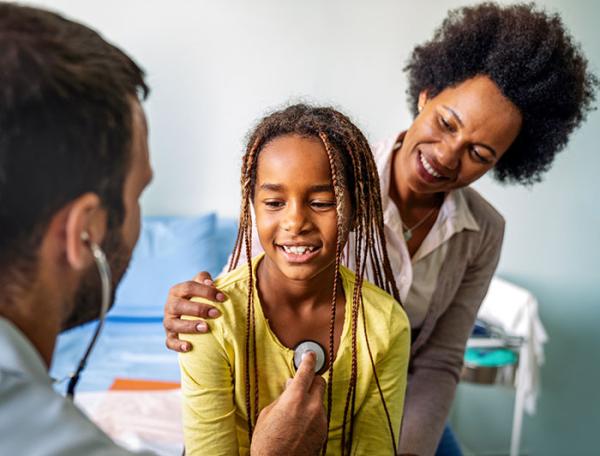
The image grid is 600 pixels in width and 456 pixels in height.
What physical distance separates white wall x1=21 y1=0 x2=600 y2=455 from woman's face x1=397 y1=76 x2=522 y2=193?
136cm

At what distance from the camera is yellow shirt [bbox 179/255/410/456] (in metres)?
0.92

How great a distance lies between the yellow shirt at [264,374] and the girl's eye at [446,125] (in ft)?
1.29

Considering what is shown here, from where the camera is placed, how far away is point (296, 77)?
269cm

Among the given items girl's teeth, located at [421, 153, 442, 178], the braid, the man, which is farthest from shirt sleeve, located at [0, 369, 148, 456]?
girl's teeth, located at [421, 153, 442, 178]

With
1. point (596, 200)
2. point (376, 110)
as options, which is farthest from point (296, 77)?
point (596, 200)

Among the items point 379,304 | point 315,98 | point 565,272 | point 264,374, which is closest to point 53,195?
point 264,374

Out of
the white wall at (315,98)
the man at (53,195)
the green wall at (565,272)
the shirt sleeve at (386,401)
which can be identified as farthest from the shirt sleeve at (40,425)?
the green wall at (565,272)

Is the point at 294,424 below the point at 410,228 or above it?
below

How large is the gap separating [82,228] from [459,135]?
83cm

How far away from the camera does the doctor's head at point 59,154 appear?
549 mm

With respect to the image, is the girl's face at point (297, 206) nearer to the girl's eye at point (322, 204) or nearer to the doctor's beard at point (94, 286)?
the girl's eye at point (322, 204)

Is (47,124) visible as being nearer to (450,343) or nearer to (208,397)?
(208,397)

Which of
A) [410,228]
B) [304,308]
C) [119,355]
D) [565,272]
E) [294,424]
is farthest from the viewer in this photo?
[565,272]

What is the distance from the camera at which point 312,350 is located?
0.95 m
